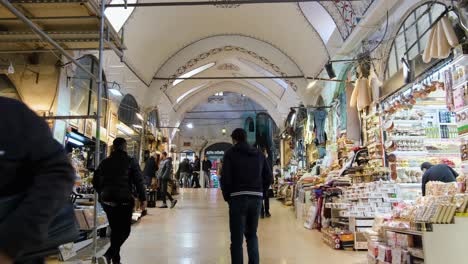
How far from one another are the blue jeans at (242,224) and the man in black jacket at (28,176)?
2310 mm

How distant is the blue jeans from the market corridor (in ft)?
2.46

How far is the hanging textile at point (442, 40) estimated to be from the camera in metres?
3.98

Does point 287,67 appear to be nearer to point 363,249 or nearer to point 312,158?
point 312,158

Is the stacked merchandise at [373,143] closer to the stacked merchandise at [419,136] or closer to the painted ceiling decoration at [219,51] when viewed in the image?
the stacked merchandise at [419,136]

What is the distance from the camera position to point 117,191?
146 inches

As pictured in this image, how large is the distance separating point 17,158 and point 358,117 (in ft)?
22.8

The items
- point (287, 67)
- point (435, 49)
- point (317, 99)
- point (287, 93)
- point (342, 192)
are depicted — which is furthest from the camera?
point (287, 93)

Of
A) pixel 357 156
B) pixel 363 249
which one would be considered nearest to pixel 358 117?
Answer: pixel 357 156

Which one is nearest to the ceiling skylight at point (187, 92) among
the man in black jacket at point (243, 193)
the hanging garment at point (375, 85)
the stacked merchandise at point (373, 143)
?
the stacked merchandise at point (373, 143)

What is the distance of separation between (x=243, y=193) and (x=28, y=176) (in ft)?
7.98

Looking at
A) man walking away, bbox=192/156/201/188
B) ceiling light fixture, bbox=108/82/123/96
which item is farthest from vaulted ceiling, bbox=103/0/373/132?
man walking away, bbox=192/156/201/188

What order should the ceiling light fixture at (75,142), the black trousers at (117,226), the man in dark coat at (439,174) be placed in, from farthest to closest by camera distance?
the ceiling light fixture at (75,142) < the man in dark coat at (439,174) < the black trousers at (117,226)

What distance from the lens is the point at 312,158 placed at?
38.7 feet

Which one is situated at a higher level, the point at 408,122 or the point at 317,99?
the point at 317,99
